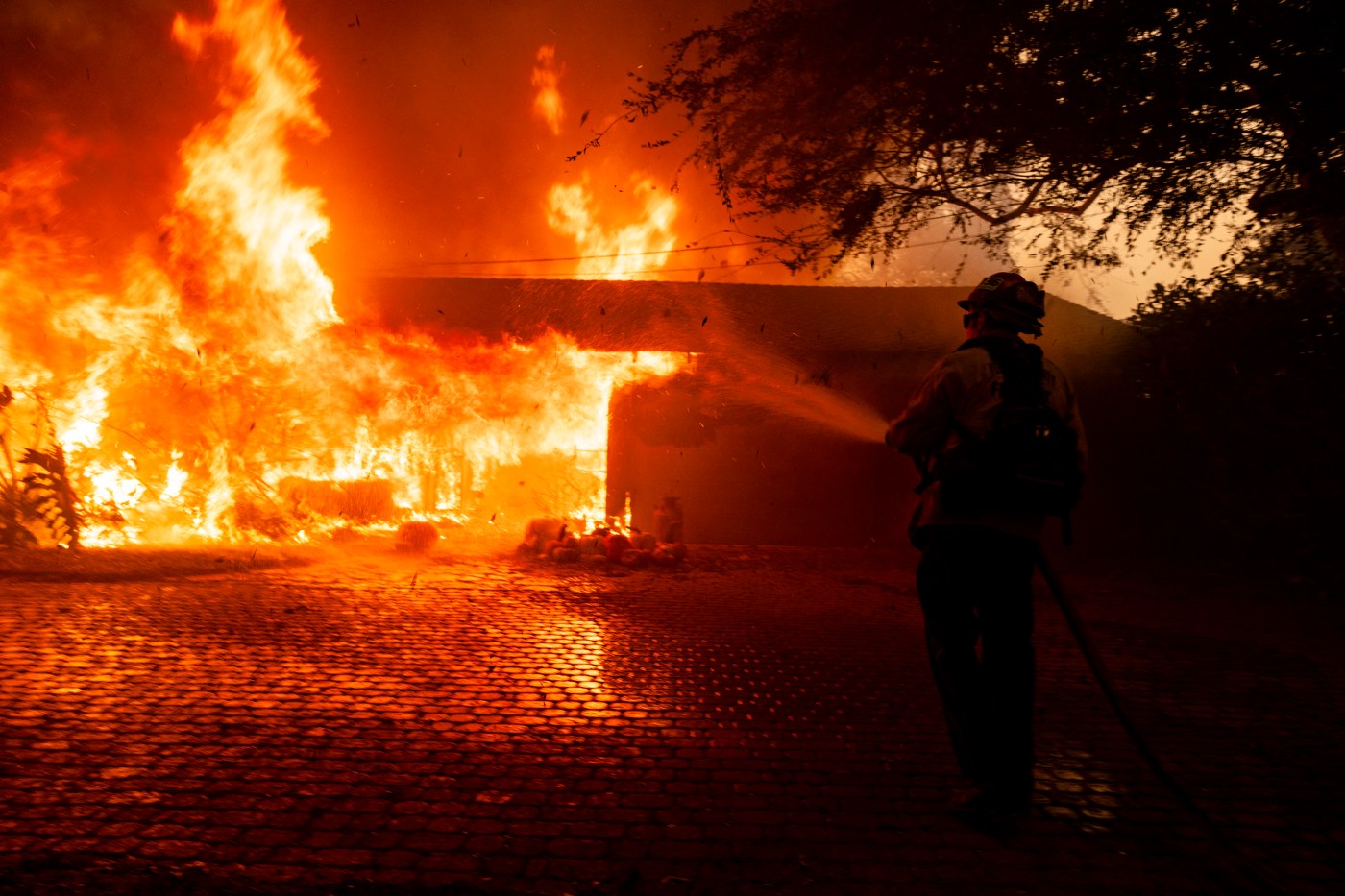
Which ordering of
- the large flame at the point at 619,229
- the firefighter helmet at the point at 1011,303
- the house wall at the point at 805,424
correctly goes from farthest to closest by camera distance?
the large flame at the point at 619,229 < the house wall at the point at 805,424 < the firefighter helmet at the point at 1011,303

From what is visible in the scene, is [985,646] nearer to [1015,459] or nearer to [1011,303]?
[1015,459]

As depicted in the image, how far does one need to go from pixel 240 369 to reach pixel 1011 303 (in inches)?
460

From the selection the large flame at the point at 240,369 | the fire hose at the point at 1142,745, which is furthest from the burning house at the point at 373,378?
the fire hose at the point at 1142,745

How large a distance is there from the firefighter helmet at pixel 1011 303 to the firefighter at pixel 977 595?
18 centimetres

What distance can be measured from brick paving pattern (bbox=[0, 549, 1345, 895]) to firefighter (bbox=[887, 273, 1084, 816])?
0.81 feet

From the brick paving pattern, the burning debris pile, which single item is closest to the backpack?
the brick paving pattern

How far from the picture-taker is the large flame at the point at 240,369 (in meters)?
11.3

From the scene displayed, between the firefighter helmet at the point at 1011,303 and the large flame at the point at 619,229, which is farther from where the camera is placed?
the large flame at the point at 619,229

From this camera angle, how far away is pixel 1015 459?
3.38 meters

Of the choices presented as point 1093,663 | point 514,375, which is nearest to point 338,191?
point 514,375

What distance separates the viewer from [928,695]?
526 cm

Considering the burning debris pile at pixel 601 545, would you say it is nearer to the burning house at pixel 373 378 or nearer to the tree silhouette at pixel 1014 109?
the burning house at pixel 373 378

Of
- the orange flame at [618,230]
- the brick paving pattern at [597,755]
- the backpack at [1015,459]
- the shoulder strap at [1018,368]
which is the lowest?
the brick paving pattern at [597,755]

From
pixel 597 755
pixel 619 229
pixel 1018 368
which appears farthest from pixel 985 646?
pixel 619 229
